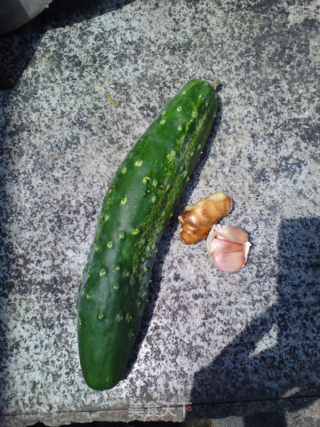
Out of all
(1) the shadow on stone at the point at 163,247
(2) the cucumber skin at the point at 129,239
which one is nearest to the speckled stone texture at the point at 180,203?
(1) the shadow on stone at the point at 163,247

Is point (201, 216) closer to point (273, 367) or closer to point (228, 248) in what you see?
point (228, 248)

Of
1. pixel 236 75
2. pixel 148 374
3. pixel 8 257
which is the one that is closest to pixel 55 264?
pixel 8 257

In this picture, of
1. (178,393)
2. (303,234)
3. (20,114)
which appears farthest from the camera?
(20,114)

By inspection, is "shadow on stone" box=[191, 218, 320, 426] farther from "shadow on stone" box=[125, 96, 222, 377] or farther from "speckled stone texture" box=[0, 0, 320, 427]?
"shadow on stone" box=[125, 96, 222, 377]

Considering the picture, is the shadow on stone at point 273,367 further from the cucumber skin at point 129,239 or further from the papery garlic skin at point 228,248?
the cucumber skin at point 129,239

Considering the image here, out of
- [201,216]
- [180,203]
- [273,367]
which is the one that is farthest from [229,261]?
[273,367]

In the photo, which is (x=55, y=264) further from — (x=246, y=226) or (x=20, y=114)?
(x=246, y=226)

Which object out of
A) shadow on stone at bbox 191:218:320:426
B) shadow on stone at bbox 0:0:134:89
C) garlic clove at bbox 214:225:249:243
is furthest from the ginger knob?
shadow on stone at bbox 0:0:134:89
